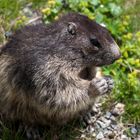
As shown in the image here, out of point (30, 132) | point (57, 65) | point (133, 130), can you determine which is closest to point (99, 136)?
point (133, 130)

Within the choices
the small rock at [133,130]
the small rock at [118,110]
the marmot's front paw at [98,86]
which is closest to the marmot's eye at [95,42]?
the marmot's front paw at [98,86]

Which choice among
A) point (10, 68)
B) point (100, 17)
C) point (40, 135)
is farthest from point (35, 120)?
point (100, 17)

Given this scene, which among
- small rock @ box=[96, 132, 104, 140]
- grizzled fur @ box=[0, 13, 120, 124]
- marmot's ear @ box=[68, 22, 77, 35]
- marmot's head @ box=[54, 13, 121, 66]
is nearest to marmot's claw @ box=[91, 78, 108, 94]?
grizzled fur @ box=[0, 13, 120, 124]

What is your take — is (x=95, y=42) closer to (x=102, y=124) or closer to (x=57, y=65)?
(x=57, y=65)

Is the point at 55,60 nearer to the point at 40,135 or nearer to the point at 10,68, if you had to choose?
the point at 10,68

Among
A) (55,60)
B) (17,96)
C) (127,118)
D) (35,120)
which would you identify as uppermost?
(55,60)

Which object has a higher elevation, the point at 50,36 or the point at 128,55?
the point at 50,36

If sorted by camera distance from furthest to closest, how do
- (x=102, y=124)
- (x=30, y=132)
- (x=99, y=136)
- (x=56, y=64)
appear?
(x=102, y=124), (x=99, y=136), (x=30, y=132), (x=56, y=64)
